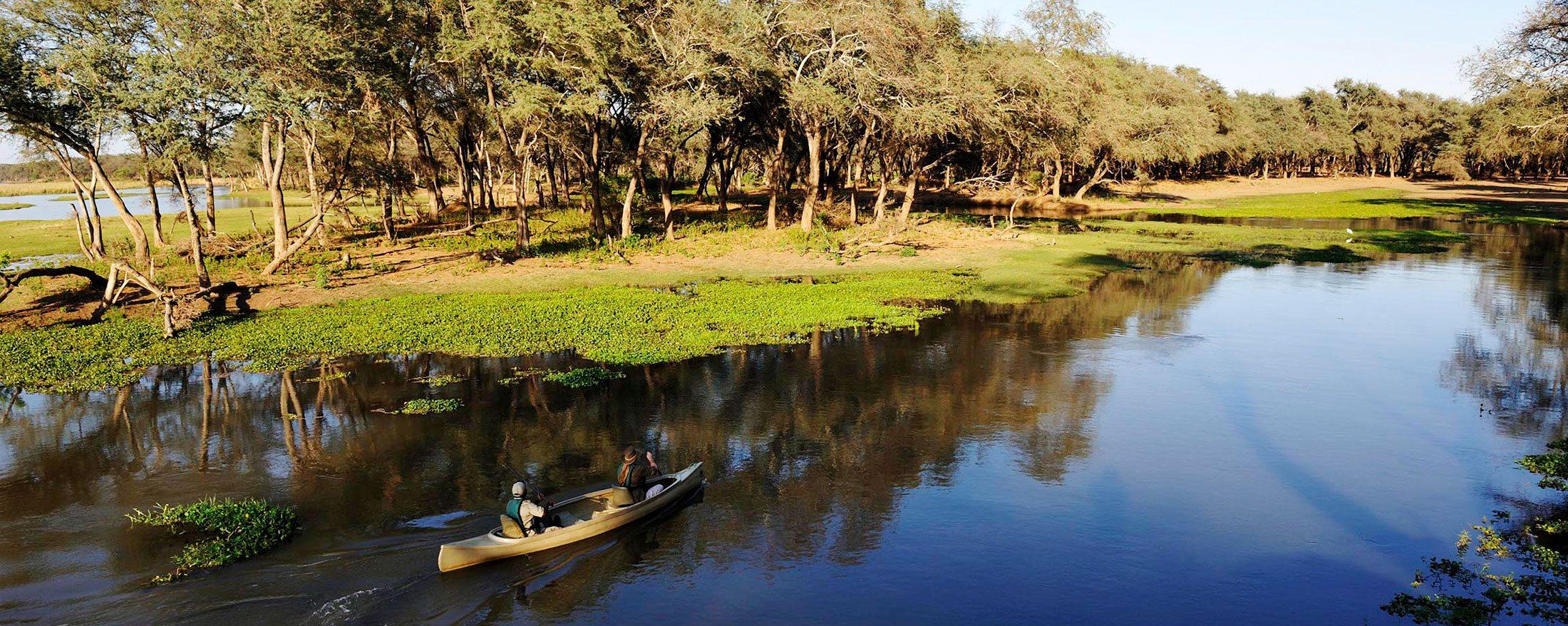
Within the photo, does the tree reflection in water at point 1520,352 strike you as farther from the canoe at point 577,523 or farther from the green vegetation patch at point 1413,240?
the canoe at point 577,523

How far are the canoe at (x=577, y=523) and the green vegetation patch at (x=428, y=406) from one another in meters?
6.49

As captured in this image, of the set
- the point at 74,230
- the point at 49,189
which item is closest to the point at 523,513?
the point at 74,230

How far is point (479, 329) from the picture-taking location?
27141mm

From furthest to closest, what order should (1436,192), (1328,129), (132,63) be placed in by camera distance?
(1328,129)
(1436,192)
(132,63)

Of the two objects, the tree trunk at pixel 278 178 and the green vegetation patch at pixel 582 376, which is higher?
the tree trunk at pixel 278 178

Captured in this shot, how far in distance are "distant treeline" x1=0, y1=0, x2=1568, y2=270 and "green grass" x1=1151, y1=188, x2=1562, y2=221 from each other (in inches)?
361

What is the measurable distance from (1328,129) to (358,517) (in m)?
131

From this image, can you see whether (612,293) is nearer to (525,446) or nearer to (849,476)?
(525,446)

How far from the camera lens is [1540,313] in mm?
31156

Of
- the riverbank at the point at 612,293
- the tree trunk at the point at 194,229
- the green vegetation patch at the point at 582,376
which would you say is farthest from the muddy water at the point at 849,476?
the tree trunk at the point at 194,229

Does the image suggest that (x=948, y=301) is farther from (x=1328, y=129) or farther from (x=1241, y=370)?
(x=1328, y=129)

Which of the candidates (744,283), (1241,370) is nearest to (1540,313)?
(1241,370)

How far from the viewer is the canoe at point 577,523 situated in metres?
12.5

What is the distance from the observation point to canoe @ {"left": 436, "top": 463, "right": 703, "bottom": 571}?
12.5 m
